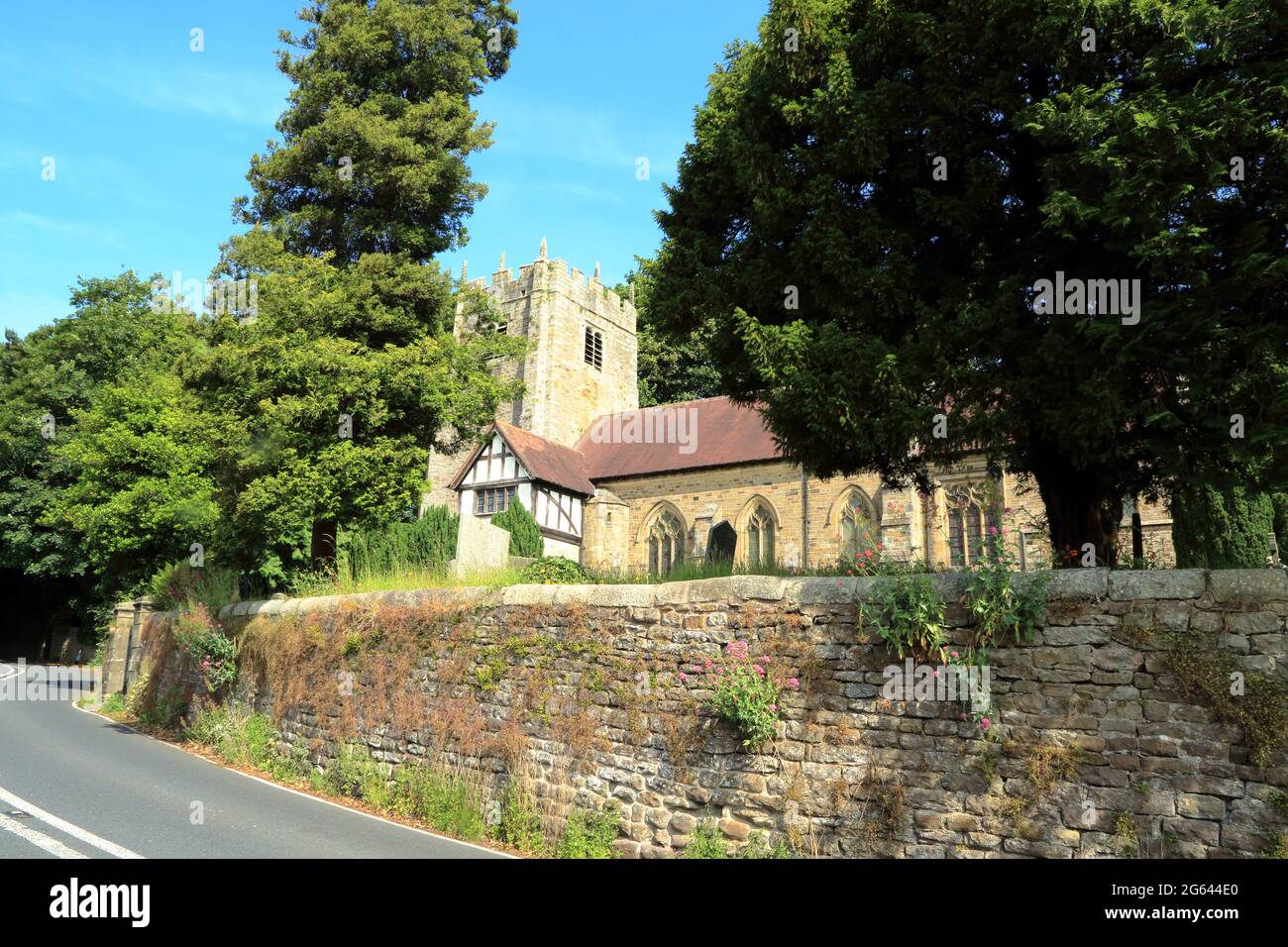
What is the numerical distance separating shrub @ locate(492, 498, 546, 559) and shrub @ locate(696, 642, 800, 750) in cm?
1857

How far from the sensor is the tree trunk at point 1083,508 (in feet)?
29.1

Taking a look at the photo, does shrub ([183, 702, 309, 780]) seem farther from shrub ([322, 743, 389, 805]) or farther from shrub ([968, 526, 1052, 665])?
shrub ([968, 526, 1052, 665])

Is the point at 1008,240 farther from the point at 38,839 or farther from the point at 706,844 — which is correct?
the point at 38,839

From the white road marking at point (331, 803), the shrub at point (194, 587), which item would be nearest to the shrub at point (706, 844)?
the white road marking at point (331, 803)

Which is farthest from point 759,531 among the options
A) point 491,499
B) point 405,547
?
point 405,547

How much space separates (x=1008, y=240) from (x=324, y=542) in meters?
13.0

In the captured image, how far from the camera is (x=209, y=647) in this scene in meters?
14.2

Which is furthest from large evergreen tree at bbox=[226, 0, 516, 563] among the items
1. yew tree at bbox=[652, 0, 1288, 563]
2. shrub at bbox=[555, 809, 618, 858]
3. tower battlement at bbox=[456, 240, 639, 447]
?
tower battlement at bbox=[456, 240, 639, 447]

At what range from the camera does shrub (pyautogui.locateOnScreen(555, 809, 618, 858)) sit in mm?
8344

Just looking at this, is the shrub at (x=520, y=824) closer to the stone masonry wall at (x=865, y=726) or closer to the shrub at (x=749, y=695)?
the stone masonry wall at (x=865, y=726)

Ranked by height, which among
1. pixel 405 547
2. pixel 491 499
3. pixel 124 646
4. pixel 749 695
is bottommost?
pixel 124 646

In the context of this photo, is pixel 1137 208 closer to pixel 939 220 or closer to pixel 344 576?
pixel 939 220

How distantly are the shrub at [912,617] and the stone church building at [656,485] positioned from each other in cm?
1549
